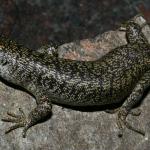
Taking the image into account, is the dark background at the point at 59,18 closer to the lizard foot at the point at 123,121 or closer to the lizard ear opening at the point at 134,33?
the lizard ear opening at the point at 134,33

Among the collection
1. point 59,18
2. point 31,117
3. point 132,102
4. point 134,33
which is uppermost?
point 134,33

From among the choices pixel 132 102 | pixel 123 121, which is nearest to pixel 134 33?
pixel 132 102

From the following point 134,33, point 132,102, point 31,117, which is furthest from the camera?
point 134,33

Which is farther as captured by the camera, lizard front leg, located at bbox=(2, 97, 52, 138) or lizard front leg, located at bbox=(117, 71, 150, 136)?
lizard front leg, located at bbox=(117, 71, 150, 136)

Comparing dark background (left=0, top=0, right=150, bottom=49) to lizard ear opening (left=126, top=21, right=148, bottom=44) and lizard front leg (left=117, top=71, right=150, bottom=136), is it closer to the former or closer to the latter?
lizard ear opening (left=126, top=21, right=148, bottom=44)

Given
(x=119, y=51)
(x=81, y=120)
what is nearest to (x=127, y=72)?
(x=119, y=51)

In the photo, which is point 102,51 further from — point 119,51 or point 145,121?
point 145,121

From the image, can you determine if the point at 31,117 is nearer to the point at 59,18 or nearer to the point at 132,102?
the point at 132,102

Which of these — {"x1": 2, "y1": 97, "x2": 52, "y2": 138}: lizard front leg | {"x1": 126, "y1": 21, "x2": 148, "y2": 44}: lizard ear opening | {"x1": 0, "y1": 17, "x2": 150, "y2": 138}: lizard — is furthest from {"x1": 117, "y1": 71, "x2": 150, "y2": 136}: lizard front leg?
{"x1": 2, "y1": 97, "x2": 52, "y2": 138}: lizard front leg
